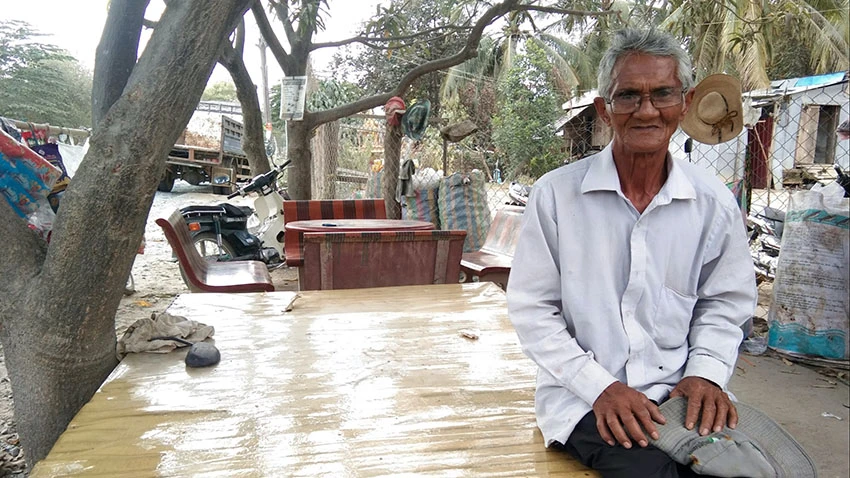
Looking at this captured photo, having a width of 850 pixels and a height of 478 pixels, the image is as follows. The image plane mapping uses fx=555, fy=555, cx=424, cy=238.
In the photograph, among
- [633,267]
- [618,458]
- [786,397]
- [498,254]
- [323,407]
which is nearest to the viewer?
[618,458]

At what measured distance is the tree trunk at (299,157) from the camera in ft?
19.7

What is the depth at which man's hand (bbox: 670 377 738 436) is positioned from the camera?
4.31 feet

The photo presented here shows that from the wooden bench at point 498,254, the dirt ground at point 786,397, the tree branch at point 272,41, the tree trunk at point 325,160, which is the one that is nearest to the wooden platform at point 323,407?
the dirt ground at point 786,397

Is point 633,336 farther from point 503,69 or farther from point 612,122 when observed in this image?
point 503,69

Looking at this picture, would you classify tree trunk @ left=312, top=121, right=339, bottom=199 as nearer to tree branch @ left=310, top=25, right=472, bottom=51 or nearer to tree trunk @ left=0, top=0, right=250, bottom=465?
tree branch @ left=310, top=25, right=472, bottom=51

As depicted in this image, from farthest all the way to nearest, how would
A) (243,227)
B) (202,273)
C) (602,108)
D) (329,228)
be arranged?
(243,227) → (329,228) → (202,273) → (602,108)

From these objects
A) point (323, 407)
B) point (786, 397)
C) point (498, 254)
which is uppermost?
point (498, 254)

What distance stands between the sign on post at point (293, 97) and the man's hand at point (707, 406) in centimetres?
492

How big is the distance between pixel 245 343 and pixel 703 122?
281 cm

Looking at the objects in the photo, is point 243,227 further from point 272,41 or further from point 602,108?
point 602,108

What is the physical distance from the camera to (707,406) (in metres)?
1.34

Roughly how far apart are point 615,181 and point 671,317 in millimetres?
389

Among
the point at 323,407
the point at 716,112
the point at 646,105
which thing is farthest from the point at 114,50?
the point at 716,112

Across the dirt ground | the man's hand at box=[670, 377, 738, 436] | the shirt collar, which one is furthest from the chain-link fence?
the dirt ground
